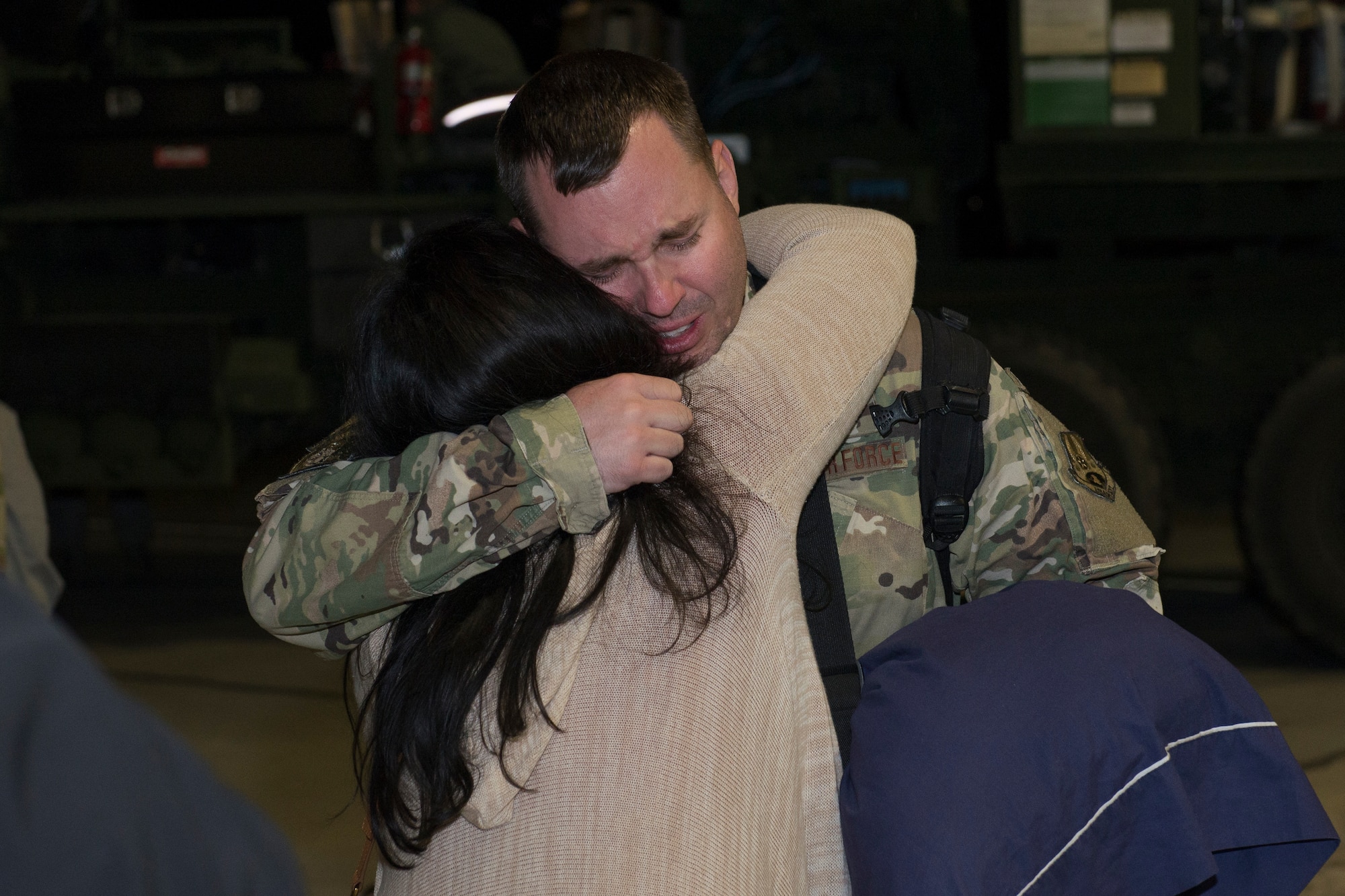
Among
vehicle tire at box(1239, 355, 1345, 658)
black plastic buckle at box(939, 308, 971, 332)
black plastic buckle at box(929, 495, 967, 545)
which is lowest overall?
vehicle tire at box(1239, 355, 1345, 658)

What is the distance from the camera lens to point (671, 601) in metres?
1.22

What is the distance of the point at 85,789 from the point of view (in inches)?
21.3

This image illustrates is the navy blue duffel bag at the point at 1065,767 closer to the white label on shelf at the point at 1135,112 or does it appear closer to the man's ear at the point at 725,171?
the man's ear at the point at 725,171

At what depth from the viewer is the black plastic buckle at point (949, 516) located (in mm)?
1655

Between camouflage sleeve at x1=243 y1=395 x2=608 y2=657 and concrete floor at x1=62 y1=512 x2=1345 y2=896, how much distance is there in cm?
177

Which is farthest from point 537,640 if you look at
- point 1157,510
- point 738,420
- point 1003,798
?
point 1157,510

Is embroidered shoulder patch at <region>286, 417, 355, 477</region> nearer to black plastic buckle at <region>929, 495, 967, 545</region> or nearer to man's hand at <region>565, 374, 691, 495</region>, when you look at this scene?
man's hand at <region>565, 374, 691, 495</region>

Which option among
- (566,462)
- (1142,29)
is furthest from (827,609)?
(1142,29)

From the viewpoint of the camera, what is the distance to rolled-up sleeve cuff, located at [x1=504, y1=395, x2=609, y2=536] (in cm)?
125

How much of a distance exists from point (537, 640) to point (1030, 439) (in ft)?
2.46

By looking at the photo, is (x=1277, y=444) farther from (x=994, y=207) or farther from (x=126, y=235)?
(x=126, y=235)

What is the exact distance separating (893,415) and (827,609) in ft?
1.00

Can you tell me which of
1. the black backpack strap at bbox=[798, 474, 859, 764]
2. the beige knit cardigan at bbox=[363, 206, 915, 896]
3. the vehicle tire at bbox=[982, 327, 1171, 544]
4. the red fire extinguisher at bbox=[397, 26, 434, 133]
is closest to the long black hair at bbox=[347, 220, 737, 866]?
the beige knit cardigan at bbox=[363, 206, 915, 896]

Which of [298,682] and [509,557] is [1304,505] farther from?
[509,557]
